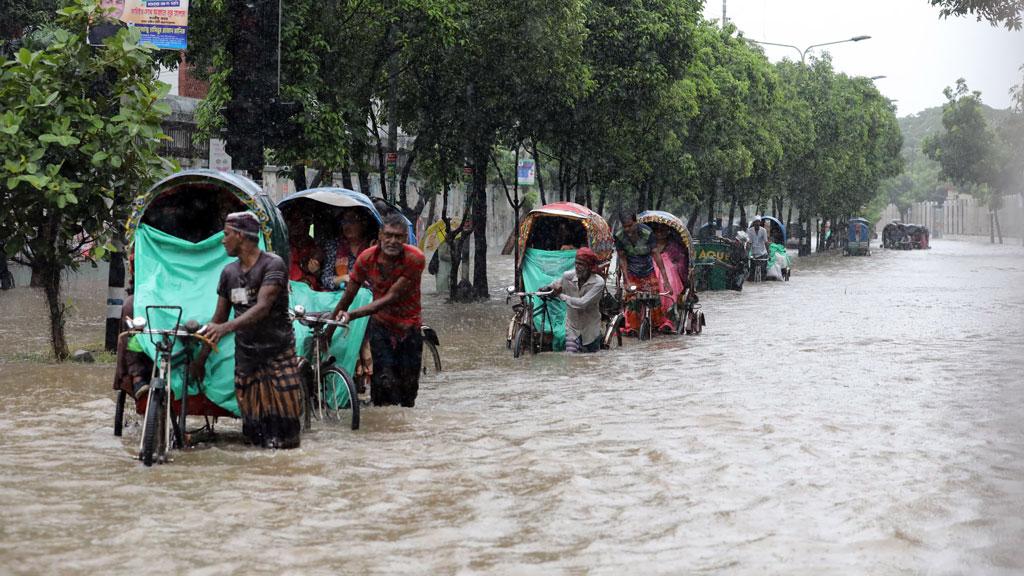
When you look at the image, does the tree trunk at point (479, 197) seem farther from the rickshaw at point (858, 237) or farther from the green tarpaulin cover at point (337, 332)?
the rickshaw at point (858, 237)

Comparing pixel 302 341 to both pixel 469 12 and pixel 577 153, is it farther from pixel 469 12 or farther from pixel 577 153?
pixel 577 153

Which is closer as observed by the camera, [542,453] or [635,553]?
[635,553]

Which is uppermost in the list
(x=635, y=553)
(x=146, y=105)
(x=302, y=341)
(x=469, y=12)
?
(x=469, y=12)

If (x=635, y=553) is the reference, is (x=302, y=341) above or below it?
above

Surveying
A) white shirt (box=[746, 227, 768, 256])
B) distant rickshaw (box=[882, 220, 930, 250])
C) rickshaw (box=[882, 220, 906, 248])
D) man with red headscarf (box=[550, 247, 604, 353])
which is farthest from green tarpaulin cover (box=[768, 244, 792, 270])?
rickshaw (box=[882, 220, 906, 248])

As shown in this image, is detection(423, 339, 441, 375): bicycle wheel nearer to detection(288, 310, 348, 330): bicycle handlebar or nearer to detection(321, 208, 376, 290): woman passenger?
detection(321, 208, 376, 290): woman passenger

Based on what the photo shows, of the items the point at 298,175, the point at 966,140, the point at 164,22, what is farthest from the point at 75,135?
the point at 966,140

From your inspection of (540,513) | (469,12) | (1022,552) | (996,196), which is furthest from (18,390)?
(996,196)

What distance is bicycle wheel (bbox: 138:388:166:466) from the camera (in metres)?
8.54

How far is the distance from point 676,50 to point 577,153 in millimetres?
3553

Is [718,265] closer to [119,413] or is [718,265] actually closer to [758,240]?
[758,240]

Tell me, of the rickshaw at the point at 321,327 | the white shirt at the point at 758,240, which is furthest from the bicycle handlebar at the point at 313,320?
the white shirt at the point at 758,240

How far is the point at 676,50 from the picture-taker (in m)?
28.6

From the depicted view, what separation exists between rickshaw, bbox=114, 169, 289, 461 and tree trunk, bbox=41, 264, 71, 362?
3.94m
